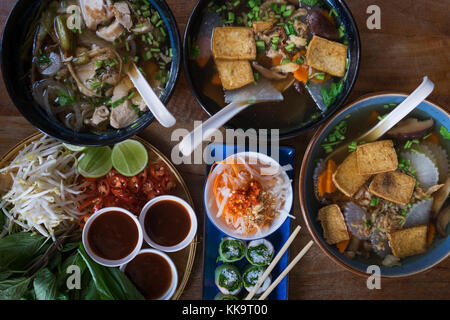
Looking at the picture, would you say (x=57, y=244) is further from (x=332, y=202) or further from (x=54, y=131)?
(x=332, y=202)

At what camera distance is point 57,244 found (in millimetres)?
2148

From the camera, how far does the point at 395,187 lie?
207 cm

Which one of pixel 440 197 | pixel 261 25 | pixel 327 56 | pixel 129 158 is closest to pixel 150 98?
pixel 129 158

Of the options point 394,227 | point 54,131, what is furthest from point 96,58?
point 394,227

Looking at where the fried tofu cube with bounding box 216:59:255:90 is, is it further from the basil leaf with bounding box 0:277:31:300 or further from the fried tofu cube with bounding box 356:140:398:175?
the basil leaf with bounding box 0:277:31:300

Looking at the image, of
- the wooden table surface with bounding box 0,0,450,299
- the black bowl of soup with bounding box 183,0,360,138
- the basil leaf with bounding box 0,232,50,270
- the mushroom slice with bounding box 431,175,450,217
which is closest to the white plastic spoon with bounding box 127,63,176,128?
the black bowl of soup with bounding box 183,0,360,138

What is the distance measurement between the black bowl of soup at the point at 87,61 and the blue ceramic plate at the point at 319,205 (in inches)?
30.6

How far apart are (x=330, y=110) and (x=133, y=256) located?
1268mm

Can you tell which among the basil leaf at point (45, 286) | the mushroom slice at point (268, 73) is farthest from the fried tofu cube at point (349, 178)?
the basil leaf at point (45, 286)

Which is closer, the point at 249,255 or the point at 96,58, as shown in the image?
the point at 96,58

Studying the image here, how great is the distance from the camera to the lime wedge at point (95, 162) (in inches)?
84.7

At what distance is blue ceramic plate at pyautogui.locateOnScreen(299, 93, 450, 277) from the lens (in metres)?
1.93

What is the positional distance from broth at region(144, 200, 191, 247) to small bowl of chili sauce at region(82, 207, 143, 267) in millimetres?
83

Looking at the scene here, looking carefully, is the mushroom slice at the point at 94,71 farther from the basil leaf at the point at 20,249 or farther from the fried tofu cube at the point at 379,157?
the fried tofu cube at the point at 379,157
